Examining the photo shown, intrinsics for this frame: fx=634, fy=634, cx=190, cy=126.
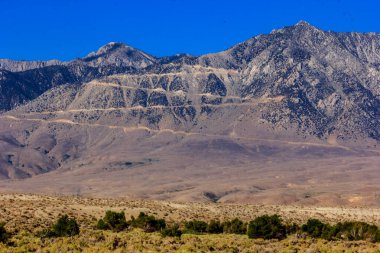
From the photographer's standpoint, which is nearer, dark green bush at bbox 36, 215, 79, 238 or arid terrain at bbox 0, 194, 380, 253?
arid terrain at bbox 0, 194, 380, 253

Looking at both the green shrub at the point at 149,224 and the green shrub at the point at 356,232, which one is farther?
the green shrub at the point at 149,224

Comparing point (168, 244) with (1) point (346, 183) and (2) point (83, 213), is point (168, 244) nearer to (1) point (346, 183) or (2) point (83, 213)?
(2) point (83, 213)

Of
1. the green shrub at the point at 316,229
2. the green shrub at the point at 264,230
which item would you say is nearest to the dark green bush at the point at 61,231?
the green shrub at the point at 264,230

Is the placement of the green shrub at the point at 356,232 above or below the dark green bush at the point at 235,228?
above

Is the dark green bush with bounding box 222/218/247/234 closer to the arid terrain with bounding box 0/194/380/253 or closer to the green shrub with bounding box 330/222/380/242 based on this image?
the arid terrain with bounding box 0/194/380/253

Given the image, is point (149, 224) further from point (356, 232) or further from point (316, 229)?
point (356, 232)

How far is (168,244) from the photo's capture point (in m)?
35.3

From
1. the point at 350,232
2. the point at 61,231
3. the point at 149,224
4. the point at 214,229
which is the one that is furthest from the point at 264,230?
the point at 61,231

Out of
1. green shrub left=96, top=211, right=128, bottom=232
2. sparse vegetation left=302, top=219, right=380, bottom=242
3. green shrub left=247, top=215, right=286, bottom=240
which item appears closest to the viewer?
sparse vegetation left=302, top=219, right=380, bottom=242

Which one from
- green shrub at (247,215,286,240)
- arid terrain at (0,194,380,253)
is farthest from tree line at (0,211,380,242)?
arid terrain at (0,194,380,253)

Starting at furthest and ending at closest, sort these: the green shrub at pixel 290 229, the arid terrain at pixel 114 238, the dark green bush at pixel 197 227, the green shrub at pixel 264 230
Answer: the dark green bush at pixel 197 227 < the green shrub at pixel 290 229 < the green shrub at pixel 264 230 < the arid terrain at pixel 114 238

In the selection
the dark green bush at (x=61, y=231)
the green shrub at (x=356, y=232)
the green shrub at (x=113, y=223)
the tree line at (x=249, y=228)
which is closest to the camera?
the dark green bush at (x=61, y=231)

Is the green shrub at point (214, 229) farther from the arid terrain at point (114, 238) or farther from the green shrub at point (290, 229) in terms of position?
the green shrub at point (290, 229)

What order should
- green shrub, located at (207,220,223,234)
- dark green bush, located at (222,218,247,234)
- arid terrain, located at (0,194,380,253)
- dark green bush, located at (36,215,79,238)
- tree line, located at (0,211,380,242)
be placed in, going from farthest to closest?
green shrub, located at (207,220,223,234) → dark green bush, located at (222,218,247,234) → tree line, located at (0,211,380,242) → dark green bush, located at (36,215,79,238) → arid terrain, located at (0,194,380,253)
